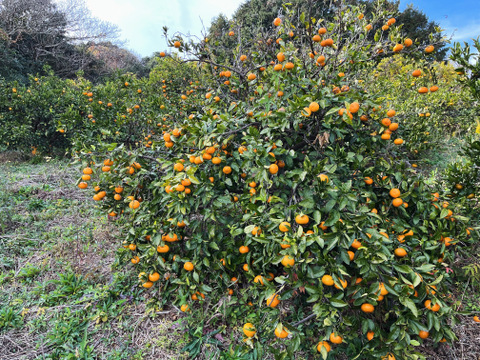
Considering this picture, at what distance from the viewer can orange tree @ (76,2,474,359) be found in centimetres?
139

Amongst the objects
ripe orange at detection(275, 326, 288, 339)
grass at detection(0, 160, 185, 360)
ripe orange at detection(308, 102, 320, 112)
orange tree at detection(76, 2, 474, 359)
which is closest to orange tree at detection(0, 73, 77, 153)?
grass at detection(0, 160, 185, 360)

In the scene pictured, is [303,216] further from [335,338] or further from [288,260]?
[335,338]

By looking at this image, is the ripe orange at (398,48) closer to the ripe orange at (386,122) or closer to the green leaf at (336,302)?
the ripe orange at (386,122)

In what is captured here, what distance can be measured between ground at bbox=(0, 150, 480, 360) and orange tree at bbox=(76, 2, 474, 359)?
23 centimetres

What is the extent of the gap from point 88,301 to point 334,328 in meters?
1.96

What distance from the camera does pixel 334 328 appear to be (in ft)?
4.43

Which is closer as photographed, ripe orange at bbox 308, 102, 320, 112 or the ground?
ripe orange at bbox 308, 102, 320, 112

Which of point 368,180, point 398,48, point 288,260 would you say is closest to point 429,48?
point 398,48

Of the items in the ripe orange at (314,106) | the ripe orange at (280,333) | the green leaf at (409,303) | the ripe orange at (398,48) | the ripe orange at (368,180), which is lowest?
the ripe orange at (280,333)

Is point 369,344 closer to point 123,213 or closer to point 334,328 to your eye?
point 334,328

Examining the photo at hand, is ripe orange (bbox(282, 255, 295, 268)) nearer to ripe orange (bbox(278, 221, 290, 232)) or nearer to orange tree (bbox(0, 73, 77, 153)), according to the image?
ripe orange (bbox(278, 221, 290, 232))

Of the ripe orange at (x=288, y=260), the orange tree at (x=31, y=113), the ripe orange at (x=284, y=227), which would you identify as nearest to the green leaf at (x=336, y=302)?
the ripe orange at (x=288, y=260)

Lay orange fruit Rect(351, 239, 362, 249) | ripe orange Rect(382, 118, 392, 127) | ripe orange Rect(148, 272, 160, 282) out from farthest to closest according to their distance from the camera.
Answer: ripe orange Rect(148, 272, 160, 282), ripe orange Rect(382, 118, 392, 127), orange fruit Rect(351, 239, 362, 249)

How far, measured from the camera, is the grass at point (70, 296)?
1.92 m
